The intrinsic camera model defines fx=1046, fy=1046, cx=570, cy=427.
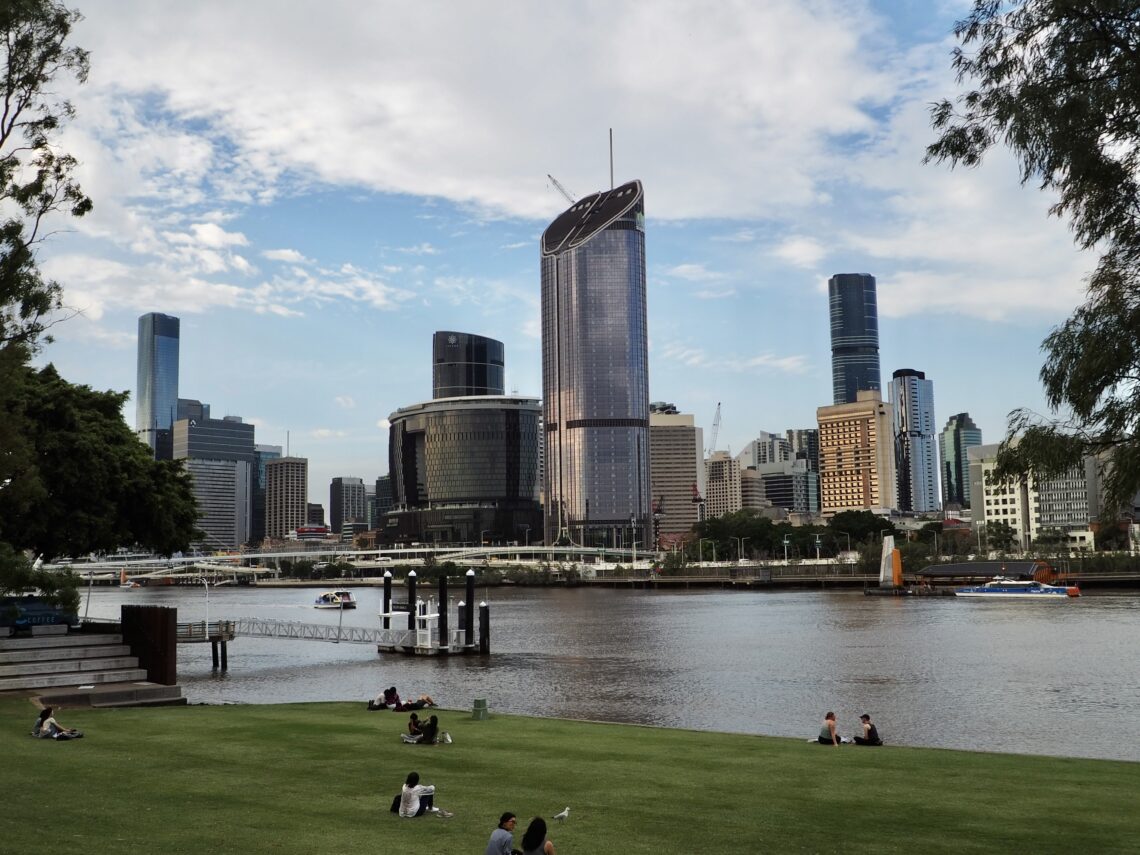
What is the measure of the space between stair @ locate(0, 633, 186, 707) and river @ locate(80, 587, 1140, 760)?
6.16m

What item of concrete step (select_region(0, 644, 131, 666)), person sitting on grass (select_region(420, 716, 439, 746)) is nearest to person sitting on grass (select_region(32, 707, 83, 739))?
person sitting on grass (select_region(420, 716, 439, 746))

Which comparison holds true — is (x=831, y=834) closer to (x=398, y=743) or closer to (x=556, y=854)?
(x=556, y=854)

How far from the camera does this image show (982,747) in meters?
37.5

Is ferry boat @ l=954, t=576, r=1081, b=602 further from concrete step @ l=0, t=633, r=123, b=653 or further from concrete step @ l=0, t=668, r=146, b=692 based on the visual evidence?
concrete step @ l=0, t=668, r=146, b=692

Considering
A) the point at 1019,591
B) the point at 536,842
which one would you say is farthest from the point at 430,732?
the point at 1019,591

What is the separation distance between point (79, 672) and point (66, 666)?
2.06 ft

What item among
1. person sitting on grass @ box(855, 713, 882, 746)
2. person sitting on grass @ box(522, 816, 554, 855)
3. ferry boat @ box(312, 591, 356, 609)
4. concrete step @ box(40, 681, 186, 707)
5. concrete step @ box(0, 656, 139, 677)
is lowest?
ferry boat @ box(312, 591, 356, 609)

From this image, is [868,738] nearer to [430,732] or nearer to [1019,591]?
[430,732]

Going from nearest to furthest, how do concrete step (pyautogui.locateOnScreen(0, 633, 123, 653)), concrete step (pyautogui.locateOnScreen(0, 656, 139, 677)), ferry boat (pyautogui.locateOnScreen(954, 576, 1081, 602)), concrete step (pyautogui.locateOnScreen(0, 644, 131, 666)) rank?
concrete step (pyautogui.locateOnScreen(0, 656, 139, 677)), concrete step (pyautogui.locateOnScreen(0, 644, 131, 666)), concrete step (pyautogui.locateOnScreen(0, 633, 123, 653)), ferry boat (pyautogui.locateOnScreen(954, 576, 1081, 602))

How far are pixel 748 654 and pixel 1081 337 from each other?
60600 mm

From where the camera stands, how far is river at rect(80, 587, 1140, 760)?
143 feet

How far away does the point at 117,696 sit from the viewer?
4000 centimetres

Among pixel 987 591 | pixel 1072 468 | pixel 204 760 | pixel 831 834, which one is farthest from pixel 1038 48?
pixel 987 591

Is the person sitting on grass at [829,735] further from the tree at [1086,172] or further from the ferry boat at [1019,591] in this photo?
the ferry boat at [1019,591]
